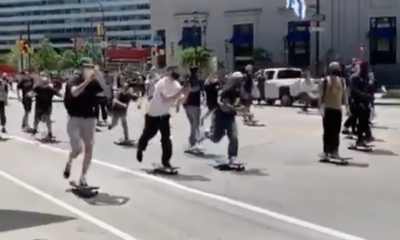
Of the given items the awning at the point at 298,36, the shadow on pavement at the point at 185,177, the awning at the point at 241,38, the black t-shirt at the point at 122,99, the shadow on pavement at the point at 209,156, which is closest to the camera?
the shadow on pavement at the point at 185,177

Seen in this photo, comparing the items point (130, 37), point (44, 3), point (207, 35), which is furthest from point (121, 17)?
point (207, 35)

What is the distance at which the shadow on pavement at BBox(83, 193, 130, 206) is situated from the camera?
10359mm

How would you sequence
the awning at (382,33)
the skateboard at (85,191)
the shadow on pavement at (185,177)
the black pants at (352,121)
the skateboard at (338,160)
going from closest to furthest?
the skateboard at (85,191) → the shadow on pavement at (185,177) → the skateboard at (338,160) → the black pants at (352,121) → the awning at (382,33)

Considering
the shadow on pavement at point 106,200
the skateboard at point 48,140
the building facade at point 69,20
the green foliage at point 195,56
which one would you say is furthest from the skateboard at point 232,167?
the building facade at point 69,20

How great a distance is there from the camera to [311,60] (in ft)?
212

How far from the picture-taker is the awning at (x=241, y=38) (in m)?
68.8

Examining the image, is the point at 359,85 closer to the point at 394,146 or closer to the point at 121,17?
the point at 394,146

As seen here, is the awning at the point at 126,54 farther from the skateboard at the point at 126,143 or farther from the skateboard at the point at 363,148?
the skateboard at the point at 363,148

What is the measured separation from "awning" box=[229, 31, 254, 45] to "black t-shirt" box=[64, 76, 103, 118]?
58367 mm

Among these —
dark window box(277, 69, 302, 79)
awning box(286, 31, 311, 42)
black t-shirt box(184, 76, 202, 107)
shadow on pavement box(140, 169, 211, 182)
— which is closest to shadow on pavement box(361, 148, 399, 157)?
black t-shirt box(184, 76, 202, 107)

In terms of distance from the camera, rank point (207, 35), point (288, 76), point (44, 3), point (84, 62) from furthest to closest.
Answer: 1. point (44, 3)
2. point (207, 35)
3. point (288, 76)
4. point (84, 62)

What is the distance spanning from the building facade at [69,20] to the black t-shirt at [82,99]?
147208 millimetres

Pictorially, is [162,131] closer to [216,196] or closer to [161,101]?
[161,101]

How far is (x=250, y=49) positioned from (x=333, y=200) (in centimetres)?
5882
